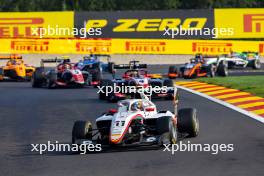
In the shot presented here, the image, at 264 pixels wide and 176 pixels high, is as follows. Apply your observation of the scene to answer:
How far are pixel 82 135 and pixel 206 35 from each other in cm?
3463

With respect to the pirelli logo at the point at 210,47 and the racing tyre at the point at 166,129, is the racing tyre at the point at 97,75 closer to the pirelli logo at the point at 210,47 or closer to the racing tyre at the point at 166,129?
the racing tyre at the point at 166,129

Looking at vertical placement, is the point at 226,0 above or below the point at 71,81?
above

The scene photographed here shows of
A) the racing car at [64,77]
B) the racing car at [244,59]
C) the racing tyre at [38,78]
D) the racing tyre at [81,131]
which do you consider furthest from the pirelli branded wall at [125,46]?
the racing tyre at [81,131]

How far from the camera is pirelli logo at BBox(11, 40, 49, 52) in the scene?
159ft

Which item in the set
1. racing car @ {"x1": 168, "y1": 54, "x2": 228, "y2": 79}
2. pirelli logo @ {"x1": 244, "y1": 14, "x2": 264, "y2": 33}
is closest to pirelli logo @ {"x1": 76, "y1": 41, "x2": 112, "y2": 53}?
pirelli logo @ {"x1": 244, "y1": 14, "x2": 264, "y2": 33}

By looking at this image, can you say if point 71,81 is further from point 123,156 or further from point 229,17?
point 229,17

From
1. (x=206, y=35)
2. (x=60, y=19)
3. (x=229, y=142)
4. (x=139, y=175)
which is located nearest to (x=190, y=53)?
(x=206, y=35)

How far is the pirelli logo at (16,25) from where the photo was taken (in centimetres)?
5056

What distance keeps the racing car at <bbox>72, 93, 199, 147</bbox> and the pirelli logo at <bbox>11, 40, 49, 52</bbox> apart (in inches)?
1317

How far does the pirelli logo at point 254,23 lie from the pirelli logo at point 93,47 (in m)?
8.43

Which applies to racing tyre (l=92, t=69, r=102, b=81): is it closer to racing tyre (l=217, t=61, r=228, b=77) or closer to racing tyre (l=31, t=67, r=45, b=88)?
racing tyre (l=31, t=67, r=45, b=88)

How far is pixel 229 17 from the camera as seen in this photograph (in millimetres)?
49562

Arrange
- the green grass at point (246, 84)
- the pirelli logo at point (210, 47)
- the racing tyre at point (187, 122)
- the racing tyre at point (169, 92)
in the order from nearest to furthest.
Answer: the racing tyre at point (187, 122), the racing tyre at point (169, 92), the green grass at point (246, 84), the pirelli logo at point (210, 47)

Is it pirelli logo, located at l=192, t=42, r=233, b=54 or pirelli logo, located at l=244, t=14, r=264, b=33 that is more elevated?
pirelli logo, located at l=244, t=14, r=264, b=33
